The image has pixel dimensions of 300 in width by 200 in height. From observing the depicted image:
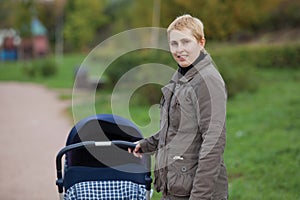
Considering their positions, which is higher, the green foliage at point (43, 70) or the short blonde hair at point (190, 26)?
the short blonde hair at point (190, 26)

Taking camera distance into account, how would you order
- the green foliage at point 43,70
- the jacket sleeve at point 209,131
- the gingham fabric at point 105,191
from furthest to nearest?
the green foliage at point 43,70
the gingham fabric at point 105,191
the jacket sleeve at point 209,131

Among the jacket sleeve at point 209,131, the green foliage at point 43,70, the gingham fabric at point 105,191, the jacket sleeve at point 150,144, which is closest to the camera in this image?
the jacket sleeve at point 209,131

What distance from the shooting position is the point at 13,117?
12211mm

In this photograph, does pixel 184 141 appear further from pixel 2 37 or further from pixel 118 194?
pixel 2 37

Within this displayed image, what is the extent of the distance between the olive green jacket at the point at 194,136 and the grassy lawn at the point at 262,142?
1716mm

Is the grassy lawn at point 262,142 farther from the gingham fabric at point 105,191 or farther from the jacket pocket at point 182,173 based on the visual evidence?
the jacket pocket at point 182,173

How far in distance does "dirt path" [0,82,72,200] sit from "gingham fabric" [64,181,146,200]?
2275 millimetres

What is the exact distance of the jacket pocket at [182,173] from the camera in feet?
8.57

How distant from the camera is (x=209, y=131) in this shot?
2.48 metres

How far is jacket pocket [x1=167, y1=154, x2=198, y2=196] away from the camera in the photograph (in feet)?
8.57

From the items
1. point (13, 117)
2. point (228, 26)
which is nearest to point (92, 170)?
point (13, 117)

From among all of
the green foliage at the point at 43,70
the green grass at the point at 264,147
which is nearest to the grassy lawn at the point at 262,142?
the green grass at the point at 264,147

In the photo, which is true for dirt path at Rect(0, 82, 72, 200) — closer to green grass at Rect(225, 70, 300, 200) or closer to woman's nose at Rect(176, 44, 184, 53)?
green grass at Rect(225, 70, 300, 200)

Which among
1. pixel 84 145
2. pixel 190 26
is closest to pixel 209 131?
pixel 190 26
